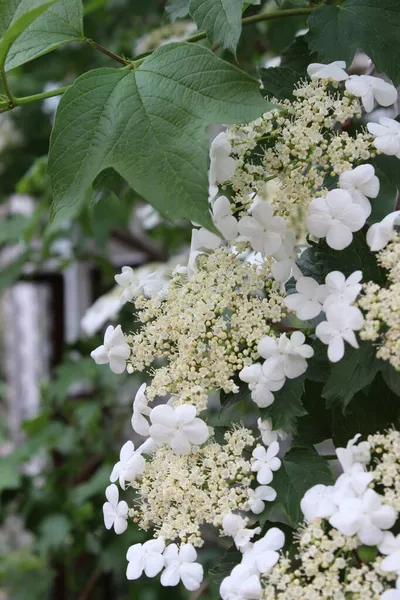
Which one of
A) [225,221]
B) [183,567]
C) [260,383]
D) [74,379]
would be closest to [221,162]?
[225,221]

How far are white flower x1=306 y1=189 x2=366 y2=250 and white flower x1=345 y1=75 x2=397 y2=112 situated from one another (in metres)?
0.07

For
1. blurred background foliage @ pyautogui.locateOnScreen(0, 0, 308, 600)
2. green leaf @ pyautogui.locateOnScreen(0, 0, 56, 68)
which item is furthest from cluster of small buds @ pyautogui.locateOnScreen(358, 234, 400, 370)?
blurred background foliage @ pyautogui.locateOnScreen(0, 0, 308, 600)

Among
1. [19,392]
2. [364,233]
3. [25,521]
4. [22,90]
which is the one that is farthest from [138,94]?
Answer: [19,392]

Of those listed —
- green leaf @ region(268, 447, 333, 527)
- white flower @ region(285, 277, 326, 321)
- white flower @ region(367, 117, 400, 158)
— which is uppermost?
white flower @ region(367, 117, 400, 158)

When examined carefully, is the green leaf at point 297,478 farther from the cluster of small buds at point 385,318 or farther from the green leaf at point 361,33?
the green leaf at point 361,33

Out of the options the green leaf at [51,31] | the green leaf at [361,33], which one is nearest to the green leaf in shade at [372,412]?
the green leaf at [361,33]

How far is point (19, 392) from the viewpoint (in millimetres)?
2174

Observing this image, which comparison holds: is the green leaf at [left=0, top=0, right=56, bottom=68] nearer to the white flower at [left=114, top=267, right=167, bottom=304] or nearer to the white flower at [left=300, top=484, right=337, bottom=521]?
the white flower at [left=114, top=267, right=167, bottom=304]

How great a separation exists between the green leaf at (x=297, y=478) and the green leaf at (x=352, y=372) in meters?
0.05

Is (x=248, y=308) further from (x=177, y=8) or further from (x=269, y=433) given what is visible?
(x=177, y=8)

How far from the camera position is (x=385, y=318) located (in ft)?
1.27

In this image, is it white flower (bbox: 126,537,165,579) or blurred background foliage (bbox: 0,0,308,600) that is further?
blurred background foliage (bbox: 0,0,308,600)

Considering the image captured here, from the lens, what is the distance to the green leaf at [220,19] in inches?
19.4

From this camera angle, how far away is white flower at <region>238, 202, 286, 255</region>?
0.45m
